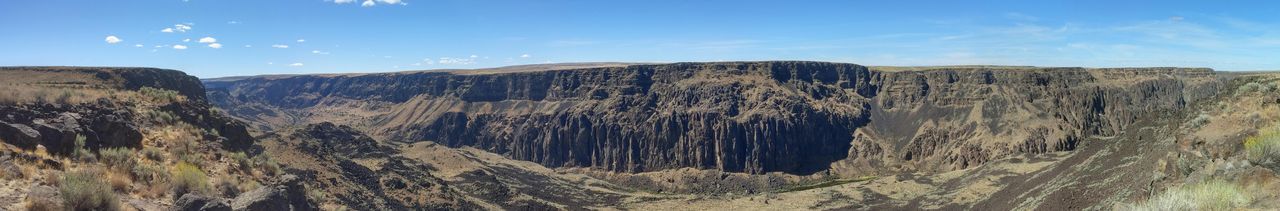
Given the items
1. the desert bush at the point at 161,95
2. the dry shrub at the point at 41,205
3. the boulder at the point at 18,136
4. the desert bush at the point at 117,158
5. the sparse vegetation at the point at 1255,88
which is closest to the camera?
the dry shrub at the point at 41,205

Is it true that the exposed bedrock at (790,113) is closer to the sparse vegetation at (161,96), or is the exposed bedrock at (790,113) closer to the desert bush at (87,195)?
the sparse vegetation at (161,96)

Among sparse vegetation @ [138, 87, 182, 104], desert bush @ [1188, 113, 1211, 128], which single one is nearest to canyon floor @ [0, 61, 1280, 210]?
desert bush @ [1188, 113, 1211, 128]

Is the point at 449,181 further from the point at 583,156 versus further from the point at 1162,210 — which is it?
the point at 1162,210

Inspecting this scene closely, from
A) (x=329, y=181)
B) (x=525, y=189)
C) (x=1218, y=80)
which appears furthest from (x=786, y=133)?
(x=329, y=181)

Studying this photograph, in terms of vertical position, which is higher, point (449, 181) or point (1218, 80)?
point (1218, 80)

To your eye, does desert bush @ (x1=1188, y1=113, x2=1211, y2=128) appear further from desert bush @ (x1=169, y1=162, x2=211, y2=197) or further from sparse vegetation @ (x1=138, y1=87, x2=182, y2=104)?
sparse vegetation @ (x1=138, y1=87, x2=182, y2=104)

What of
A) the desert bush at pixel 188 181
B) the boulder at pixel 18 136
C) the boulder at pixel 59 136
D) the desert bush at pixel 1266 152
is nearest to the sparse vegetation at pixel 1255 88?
the desert bush at pixel 1266 152
